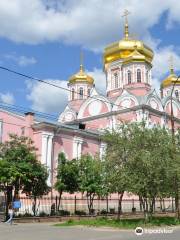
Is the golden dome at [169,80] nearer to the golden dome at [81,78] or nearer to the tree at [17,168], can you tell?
the golden dome at [81,78]

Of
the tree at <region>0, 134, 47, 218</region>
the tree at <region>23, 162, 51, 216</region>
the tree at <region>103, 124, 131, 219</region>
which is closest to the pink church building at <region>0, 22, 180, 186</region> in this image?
the tree at <region>23, 162, 51, 216</region>

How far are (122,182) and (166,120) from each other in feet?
110

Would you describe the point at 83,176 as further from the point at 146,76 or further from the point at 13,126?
the point at 146,76

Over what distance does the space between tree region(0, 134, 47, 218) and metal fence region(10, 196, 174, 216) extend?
11.4 ft

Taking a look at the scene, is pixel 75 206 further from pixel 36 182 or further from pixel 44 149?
pixel 44 149

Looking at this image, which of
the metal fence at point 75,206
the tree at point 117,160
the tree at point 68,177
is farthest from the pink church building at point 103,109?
the tree at point 117,160

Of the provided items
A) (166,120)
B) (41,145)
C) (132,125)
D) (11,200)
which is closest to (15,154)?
(11,200)

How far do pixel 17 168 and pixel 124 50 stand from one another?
3848cm

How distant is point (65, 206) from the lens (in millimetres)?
36750

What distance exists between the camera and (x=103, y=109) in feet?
182

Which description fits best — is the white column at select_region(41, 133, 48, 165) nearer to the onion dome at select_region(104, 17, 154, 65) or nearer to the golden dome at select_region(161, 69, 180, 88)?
the onion dome at select_region(104, 17, 154, 65)

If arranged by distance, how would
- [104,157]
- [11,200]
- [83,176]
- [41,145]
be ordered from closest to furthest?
[104,157] → [11,200] → [83,176] → [41,145]

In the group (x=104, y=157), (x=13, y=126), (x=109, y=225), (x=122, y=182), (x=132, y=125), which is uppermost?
(x=13, y=126)

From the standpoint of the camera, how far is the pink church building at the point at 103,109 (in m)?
41.0
